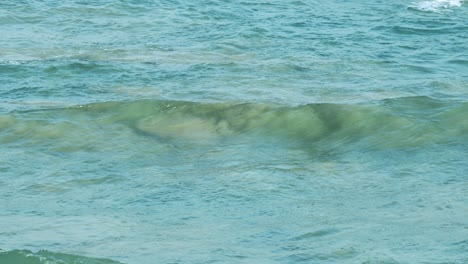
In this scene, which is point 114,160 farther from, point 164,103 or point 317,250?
point 317,250

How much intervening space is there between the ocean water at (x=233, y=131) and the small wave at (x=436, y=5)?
0.50ft

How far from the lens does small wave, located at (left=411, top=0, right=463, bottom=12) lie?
2160cm

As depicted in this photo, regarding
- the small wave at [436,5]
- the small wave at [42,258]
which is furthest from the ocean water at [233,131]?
the small wave at [436,5]

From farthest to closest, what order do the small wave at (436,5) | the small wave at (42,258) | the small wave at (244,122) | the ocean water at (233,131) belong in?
the small wave at (436,5), the small wave at (244,122), the ocean water at (233,131), the small wave at (42,258)

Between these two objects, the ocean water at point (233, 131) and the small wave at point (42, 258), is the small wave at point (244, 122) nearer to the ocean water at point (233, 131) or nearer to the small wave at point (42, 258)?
the ocean water at point (233, 131)

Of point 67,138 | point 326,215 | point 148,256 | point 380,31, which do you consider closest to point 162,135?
point 67,138

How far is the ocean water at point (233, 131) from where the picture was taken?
9.38 m

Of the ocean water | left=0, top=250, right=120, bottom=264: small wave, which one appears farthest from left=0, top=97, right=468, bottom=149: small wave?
left=0, top=250, right=120, bottom=264: small wave

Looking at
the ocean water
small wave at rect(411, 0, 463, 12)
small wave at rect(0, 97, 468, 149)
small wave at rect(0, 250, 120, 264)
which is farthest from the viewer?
small wave at rect(411, 0, 463, 12)

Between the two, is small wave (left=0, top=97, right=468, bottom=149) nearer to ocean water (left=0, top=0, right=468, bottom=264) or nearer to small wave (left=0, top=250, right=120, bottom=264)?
ocean water (left=0, top=0, right=468, bottom=264)

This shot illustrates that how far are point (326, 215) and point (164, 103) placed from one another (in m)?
5.24

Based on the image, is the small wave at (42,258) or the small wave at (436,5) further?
the small wave at (436,5)

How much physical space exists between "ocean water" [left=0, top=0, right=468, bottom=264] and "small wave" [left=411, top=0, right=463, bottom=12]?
0.50 feet

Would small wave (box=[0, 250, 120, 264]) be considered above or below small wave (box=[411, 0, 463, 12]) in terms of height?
above
